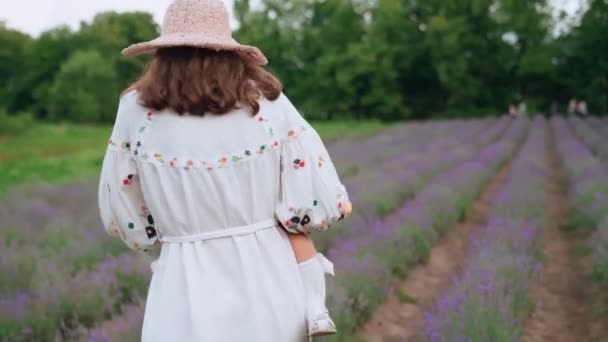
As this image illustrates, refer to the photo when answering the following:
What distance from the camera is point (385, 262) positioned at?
4961 mm

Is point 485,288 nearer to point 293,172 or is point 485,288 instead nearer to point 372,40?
point 293,172

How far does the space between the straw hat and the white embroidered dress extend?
150 millimetres

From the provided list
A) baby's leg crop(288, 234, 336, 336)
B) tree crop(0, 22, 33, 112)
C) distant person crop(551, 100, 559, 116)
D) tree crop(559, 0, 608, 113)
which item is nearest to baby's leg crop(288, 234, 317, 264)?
baby's leg crop(288, 234, 336, 336)

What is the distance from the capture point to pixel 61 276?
434 cm

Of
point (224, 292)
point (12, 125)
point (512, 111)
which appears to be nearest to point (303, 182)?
point (224, 292)

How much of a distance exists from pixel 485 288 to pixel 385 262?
1156 mm

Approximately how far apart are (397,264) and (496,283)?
4.40 ft

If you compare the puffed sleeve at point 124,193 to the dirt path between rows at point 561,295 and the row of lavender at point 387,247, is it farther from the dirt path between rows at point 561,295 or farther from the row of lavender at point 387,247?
the dirt path between rows at point 561,295

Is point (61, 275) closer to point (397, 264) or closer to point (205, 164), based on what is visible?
point (397, 264)

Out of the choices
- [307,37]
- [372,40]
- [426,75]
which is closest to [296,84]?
[307,37]

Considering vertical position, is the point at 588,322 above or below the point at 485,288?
below

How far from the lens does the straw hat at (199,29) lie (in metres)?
1.58

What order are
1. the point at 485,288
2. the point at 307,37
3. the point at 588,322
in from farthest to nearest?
the point at 307,37 → the point at 588,322 → the point at 485,288

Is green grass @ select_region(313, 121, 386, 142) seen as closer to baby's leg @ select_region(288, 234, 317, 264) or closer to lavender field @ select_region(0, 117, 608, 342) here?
lavender field @ select_region(0, 117, 608, 342)
